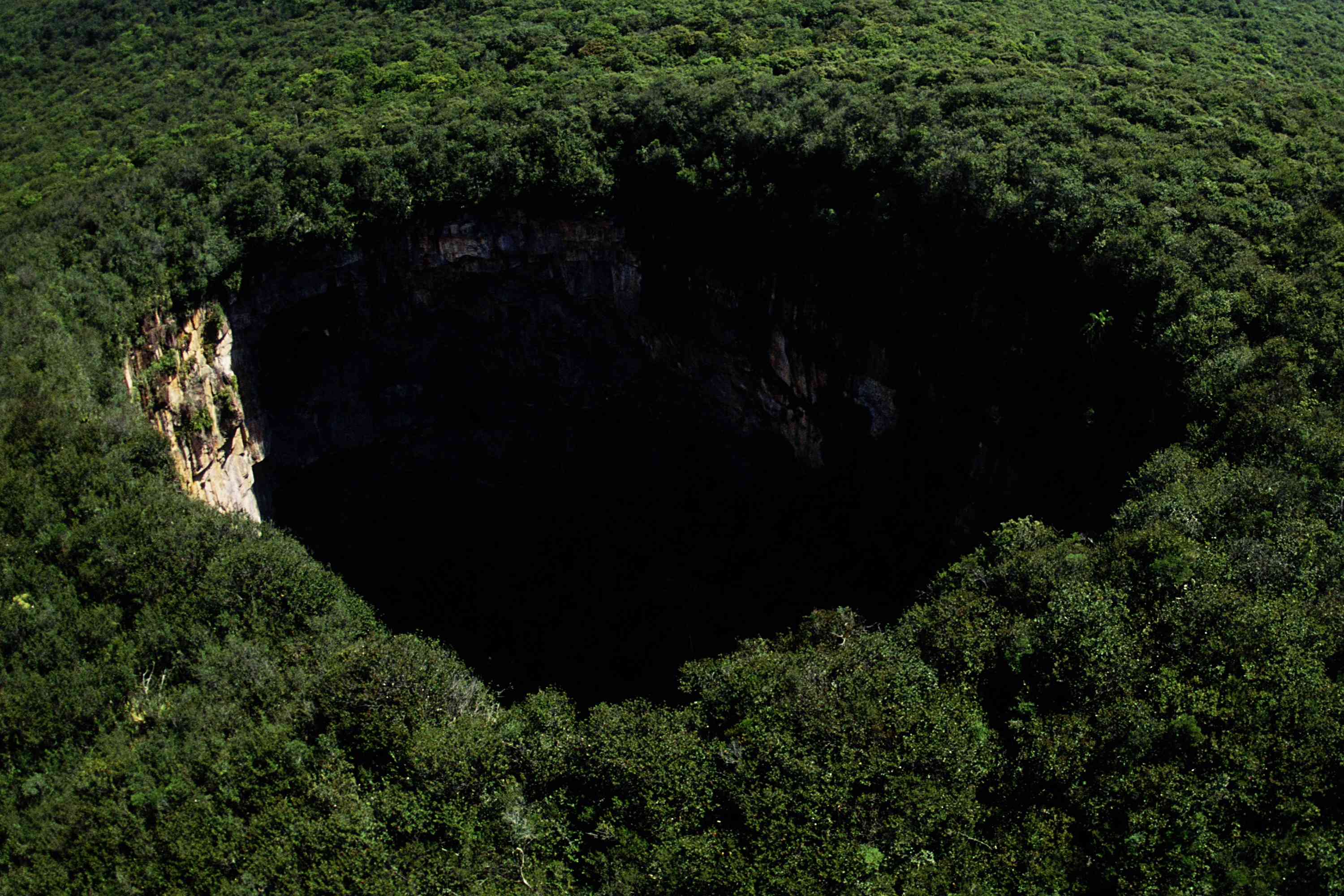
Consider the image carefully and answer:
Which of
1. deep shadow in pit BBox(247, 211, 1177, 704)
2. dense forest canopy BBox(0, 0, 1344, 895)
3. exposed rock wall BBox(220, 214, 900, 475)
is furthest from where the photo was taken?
exposed rock wall BBox(220, 214, 900, 475)

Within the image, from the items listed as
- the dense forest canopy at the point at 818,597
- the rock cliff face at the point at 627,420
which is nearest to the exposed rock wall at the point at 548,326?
the rock cliff face at the point at 627,420

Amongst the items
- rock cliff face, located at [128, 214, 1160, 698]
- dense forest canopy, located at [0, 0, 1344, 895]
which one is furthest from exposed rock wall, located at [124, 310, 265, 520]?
dense forest canopy, located at [0, 0, 1344, 895]

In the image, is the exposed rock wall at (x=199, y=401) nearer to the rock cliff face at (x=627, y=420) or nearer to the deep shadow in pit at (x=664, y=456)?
the rock cliff face at (x=627, y=420)

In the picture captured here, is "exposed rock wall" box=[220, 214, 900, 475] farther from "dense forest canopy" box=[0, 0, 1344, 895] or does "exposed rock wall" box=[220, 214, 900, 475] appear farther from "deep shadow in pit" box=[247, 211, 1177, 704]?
"dense forest canopy" box=[0, 0, 1344, 895]

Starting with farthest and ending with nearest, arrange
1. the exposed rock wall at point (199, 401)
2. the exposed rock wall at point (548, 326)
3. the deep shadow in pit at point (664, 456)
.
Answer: the exposed rock wall at point (548, 326), the exposed rock wall at point (199, 401), the deep shadow in pit at point (664, 456)

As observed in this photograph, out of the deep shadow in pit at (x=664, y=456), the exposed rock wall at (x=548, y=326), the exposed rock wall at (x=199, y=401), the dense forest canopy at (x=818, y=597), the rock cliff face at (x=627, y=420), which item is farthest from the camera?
the exposed rock wall at (x=548, y=326)

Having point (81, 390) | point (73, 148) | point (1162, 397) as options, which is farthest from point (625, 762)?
point (73, 148)

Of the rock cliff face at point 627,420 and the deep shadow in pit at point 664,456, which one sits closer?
the deep shadow in pit at point 664,456
